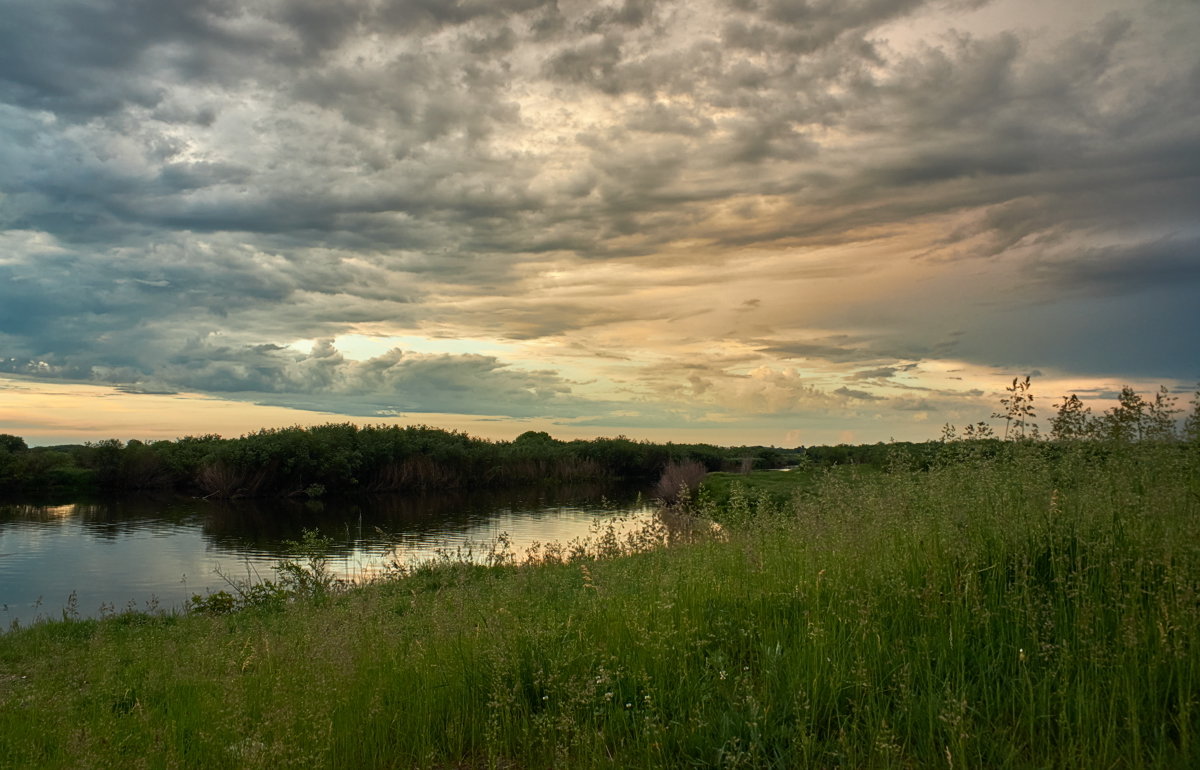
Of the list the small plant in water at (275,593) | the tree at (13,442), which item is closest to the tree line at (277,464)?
the tree at (13,442)

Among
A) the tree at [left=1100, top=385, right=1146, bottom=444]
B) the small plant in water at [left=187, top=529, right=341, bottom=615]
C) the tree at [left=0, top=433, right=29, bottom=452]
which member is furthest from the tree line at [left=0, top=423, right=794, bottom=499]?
the tree at [left=1100, top=385, right=1146, bottom=444]

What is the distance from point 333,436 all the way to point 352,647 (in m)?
61.9

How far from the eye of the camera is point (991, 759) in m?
3.69

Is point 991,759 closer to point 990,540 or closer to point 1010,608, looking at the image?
point 1010,608

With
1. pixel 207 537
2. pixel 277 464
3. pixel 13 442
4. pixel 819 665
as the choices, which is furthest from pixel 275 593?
pixel 13 442

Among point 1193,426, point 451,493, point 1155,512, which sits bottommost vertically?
point 451,493

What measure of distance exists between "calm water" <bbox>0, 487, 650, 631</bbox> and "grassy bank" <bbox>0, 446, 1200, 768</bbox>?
5230 mm

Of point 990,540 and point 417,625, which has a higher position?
point 990,540

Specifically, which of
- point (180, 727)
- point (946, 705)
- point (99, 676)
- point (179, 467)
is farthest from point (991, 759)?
point (179, 467)

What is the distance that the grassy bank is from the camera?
4.00m

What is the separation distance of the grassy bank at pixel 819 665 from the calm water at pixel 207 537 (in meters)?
5.23

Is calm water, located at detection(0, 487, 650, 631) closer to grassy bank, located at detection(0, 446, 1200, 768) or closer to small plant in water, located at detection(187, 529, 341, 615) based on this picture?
small plant in water, located at detection(187, 529, 341, 615)

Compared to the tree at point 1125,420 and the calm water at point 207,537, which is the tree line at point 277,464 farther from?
the tree at point 1125,420

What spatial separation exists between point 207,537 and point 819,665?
37.4 m
